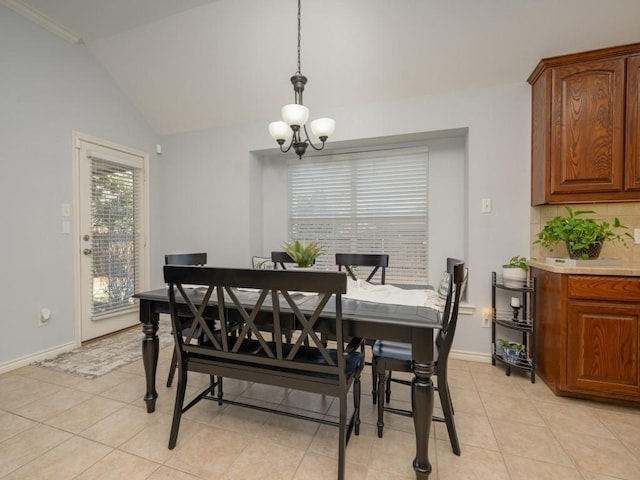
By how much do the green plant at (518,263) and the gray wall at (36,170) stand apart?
4037mm

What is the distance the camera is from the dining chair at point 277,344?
1277 mm

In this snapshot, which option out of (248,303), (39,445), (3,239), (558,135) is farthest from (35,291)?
(558,135)

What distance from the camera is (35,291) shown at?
263cm

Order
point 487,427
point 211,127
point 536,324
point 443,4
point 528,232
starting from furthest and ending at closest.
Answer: point 211,127 < point 528,232 < point 536,324 < point 443,4 < point 487,427

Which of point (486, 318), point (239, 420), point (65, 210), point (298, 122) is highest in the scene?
point (298, 122)

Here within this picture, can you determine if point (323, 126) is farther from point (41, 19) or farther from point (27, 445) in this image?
point (41, 19)

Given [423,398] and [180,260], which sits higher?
[180,260]

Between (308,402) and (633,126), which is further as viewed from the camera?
Result: (633,126)

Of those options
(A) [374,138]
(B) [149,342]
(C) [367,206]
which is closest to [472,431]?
(B) [149,342]

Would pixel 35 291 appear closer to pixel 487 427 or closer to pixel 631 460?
pixel 487 427

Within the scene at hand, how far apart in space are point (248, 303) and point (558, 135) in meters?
2.52

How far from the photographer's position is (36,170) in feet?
8.64

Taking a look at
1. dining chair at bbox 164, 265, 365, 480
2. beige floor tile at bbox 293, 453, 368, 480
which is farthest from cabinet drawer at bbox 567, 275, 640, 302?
beige floor tile at bbox 293, 453, 368, 480

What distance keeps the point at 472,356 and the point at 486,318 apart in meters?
0.37
